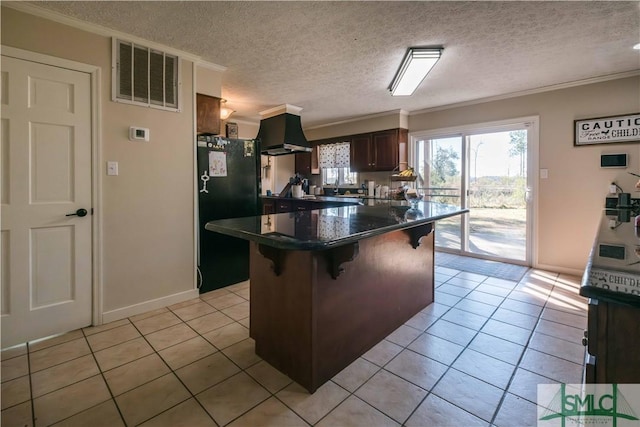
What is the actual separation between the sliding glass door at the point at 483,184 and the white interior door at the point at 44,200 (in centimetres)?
456

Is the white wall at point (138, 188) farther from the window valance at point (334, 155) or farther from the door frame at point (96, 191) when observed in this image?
the window valance at point (334, 155)

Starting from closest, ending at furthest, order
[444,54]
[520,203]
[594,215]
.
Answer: [444,54], [594,215], [520,203]

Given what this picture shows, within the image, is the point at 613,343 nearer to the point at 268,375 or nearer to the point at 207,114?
the point at 268,375

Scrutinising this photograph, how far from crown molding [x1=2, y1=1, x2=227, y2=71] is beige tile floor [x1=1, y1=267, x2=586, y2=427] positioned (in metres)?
2.37

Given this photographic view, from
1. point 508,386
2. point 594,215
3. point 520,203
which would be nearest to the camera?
point 508,386

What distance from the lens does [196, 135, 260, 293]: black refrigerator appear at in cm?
317

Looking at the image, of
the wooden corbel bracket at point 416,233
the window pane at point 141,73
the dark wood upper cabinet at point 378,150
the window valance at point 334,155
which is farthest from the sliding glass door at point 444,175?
the window pane at point 141,73

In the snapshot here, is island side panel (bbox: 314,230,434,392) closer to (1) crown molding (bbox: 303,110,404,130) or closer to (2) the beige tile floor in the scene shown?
(2) the beige tile floor

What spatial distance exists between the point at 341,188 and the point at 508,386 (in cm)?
482

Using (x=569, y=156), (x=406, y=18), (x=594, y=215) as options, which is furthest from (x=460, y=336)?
(x=569, y=156)

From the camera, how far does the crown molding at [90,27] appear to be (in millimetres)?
2082

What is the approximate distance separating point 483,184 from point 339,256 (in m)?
3.78

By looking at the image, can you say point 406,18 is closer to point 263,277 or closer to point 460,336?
point 263,277

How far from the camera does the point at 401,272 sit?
2.43 metres
